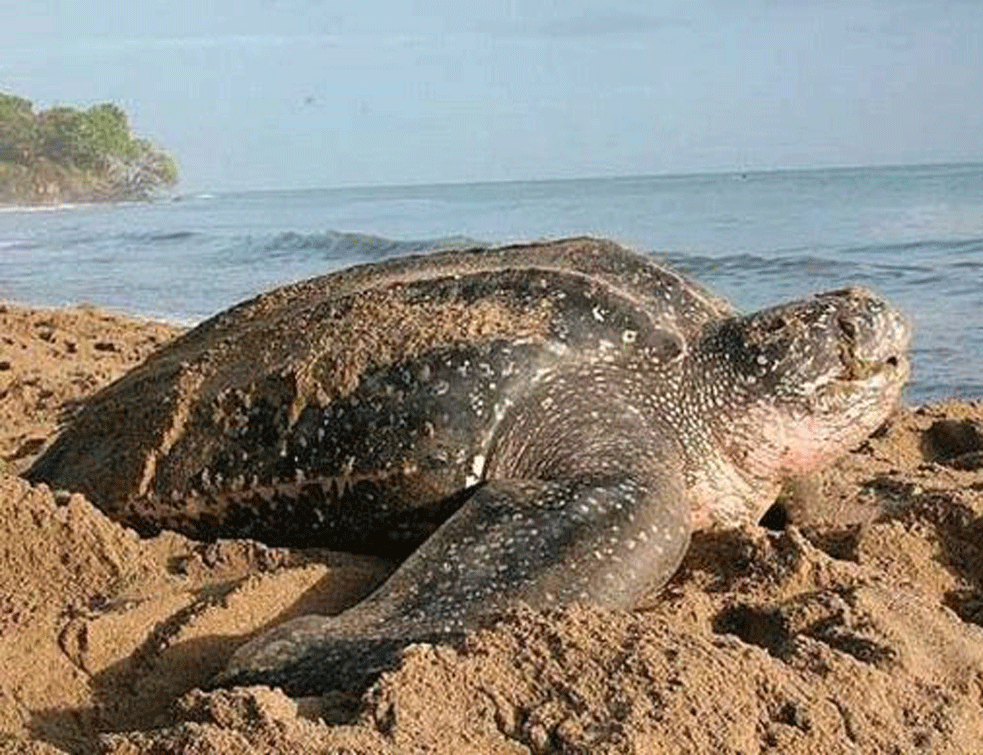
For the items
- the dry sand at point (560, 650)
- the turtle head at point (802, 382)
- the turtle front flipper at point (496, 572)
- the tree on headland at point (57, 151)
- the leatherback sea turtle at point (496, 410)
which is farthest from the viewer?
the tree on headland at point (57, 151)

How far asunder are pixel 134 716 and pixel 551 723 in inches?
31.1

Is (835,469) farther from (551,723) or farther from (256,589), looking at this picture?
(551,723)

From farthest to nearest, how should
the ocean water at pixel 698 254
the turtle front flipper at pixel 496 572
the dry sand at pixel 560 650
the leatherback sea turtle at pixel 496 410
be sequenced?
the ocean water at pixel 698 254, the leatherback sea turtle at pixel 496 410, the turtle front flipper at pixel 496 572, the dry sand at pixel 560 650

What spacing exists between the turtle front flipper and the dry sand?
4.5 inches

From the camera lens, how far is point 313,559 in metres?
2.73

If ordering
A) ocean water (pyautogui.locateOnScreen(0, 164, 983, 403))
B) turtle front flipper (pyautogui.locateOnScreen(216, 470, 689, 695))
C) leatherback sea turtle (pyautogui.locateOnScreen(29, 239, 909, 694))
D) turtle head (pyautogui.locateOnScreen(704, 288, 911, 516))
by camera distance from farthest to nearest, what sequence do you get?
ocean water (pyautogui.locateOnScreen(0, 164, 983, 403))
turtle head (pyautogui.locateOnScreen(704, 288, 911, 516))
leatherback sea turtle (pyautogui.locateOnScreen(29, 239, 909, 694))
turtle front flipper (pyautogui.locateOnScreen(216, 470, 689, 695))

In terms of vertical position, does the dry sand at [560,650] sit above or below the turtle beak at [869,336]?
below

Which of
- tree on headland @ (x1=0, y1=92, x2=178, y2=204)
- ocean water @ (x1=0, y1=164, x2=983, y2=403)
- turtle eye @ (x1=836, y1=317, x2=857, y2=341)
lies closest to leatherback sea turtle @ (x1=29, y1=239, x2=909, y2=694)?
turtle eye @ (x1=836, y1=317, x2=857, y2=341)

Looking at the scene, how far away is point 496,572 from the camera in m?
2.25

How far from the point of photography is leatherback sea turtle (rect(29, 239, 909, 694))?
2.70 meters

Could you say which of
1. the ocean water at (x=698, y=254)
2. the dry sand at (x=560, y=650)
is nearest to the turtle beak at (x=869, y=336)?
the dry sand at (x=560, y=650)

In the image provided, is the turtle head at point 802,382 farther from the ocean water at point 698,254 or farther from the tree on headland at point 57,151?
the tree on headland at point 57,151

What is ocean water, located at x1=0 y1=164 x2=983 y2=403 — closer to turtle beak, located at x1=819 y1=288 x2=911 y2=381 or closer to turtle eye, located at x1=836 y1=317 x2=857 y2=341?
turtle beak, located at x1=819 y1=288 x2=911 y2=381

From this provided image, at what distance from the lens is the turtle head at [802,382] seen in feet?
10.00
